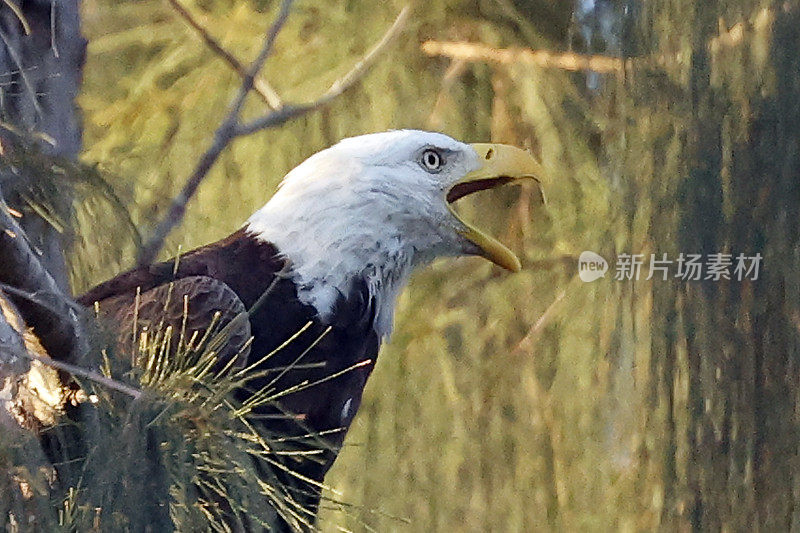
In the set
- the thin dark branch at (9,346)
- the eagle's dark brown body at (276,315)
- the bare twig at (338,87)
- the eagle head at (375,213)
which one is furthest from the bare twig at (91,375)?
the bare twig at (338,87)

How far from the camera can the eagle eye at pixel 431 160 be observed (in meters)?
0.98

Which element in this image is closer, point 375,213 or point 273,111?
point 375,213

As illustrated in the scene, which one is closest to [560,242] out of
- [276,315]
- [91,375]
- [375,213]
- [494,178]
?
[494,178]

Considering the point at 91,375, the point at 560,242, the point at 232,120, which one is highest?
the point at 232,120

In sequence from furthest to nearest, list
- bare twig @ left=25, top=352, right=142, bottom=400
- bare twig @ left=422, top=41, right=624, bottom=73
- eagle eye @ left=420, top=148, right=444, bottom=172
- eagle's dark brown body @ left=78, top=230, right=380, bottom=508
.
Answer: bare twig @ left=422, top=41, right=624, bottom=73
eagle eye @ left=420, top=148, right=444, bottom=172
eagle's dark brown body @ left=78, top=230, right=380, bottom=508
bare twig @ left=25, top=352, right=142, bottom=400

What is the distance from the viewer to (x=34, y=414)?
1.79 feet

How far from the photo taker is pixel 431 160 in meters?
0.98

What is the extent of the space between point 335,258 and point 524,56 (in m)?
0.34

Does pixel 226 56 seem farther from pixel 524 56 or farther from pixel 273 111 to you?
pixel 524 56

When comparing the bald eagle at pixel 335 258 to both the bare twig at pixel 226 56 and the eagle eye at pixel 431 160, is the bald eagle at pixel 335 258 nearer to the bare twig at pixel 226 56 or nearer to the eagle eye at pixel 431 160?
the eagle eye at pixel 431 160

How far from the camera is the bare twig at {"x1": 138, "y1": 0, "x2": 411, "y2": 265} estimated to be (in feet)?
3.42

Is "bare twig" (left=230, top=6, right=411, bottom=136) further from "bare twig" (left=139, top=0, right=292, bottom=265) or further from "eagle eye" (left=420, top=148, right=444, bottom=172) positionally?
"eagle eye" (left=420, top=148, right=444, bottom=172)

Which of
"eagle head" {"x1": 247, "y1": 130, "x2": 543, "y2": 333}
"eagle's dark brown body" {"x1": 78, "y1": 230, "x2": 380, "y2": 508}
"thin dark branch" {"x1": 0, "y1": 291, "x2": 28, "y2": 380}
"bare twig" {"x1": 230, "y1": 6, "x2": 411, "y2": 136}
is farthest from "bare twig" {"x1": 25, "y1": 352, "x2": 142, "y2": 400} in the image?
"bare twig" {"x1": 230, "y1": 6, "x2": 411, "y2": 136}

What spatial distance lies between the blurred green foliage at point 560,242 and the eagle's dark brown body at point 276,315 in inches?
3.1
